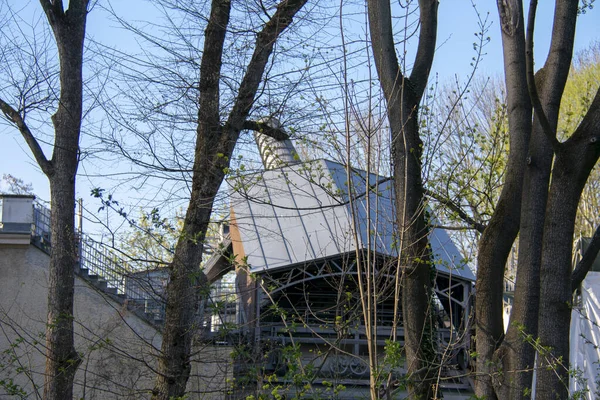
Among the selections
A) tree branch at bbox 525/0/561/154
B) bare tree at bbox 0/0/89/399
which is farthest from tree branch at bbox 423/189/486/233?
bare tree at bbox 0/0/89/399

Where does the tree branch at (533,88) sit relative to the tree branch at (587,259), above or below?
above

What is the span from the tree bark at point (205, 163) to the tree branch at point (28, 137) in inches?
98.2

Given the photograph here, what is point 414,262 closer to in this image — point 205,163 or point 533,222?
point 533,222

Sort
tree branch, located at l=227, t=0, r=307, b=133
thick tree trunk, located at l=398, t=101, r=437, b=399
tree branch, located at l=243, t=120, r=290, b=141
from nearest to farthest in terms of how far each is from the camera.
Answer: thick tree trunk, located at l=398, t=101, r=437, b=399, tree branch, located at l=227, t=0, r=307, b=133, tree branch, located at l=243, t=120, r=290, b=141

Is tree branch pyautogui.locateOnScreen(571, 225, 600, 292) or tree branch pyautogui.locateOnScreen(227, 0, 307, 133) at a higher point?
tree branch pyautogui.locateOnScreen(227, 0, 307, 133)

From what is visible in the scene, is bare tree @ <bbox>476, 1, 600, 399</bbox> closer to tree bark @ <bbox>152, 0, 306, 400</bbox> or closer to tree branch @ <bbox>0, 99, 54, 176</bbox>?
tree bark @ <bbox>152, 0, 306, 400</bbox>

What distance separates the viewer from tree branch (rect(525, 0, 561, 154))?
482 cm

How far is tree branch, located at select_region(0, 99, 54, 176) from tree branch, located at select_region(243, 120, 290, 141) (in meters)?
2.82

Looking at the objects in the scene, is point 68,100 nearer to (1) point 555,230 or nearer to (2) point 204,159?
(2) point 204,159

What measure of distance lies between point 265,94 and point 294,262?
10283 mm

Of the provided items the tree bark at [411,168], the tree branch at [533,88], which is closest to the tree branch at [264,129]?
the tree bark at [411,168]

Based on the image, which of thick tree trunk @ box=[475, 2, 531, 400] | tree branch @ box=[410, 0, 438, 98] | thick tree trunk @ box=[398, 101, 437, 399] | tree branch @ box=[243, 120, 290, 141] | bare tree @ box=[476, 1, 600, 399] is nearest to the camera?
bare tree @ box=[476, 1, 600, 399]

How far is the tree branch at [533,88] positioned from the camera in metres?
4.82

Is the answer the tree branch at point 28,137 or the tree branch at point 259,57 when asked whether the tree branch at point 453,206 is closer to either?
the tree branch at point 259,57
